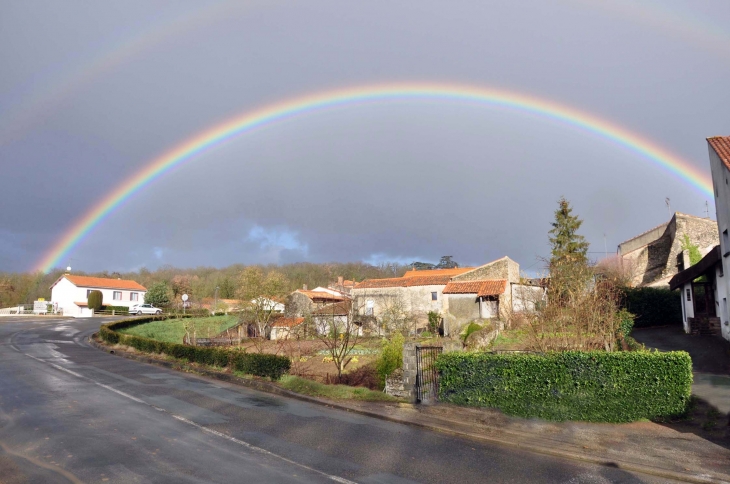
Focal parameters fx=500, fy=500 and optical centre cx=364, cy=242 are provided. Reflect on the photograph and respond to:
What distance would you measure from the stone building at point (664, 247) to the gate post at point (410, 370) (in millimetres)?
35042

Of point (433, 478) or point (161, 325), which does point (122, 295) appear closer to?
point (161, 325)

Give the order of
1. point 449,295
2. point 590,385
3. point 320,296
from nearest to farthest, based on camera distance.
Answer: point 590,385, point 449,295, point 320,296

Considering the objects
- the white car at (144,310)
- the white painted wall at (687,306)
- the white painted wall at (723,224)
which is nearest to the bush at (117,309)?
the white car at (144,310)

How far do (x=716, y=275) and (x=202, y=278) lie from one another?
310ft

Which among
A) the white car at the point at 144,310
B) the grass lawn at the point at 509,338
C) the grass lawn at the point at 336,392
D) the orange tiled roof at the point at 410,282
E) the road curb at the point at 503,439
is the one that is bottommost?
the road curb at the point at 503,439

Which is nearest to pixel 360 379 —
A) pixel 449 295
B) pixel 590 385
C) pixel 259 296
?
pixel 590 385

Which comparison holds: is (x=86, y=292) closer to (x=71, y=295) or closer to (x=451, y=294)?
(x=71, y=295)

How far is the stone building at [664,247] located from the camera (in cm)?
4188

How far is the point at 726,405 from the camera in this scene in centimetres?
1174

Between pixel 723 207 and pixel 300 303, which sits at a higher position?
pixel 723 207

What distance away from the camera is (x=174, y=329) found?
4072 centimetres

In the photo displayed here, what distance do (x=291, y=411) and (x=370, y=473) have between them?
5.11m

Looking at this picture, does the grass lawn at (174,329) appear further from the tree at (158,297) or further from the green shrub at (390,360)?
the tree at (158,297)

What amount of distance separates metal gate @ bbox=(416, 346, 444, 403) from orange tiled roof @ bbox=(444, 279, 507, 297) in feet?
97.9
